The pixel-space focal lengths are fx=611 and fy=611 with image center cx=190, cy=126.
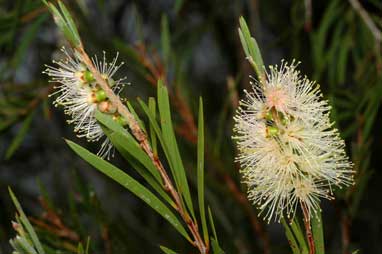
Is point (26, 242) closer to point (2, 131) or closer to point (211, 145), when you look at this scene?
point (2, 131)

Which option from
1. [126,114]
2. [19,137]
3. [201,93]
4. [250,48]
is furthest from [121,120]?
[201,93]

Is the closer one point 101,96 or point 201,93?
point 101,96

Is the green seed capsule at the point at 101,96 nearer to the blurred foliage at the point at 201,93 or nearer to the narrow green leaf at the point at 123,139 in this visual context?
the narrow green leaf at the point at 123,139

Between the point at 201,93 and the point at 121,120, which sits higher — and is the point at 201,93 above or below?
above

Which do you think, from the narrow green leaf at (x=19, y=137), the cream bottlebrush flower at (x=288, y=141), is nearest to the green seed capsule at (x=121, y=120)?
the cream bottlebrush flower at (x=288, y=141)

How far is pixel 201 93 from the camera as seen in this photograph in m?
1.72

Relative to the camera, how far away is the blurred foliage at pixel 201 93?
0.96m

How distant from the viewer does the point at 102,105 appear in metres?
0.56

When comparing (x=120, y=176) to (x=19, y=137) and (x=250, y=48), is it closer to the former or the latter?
(x=250, y=48)

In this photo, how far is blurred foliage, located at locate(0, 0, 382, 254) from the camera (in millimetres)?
959

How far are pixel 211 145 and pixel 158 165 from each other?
29.2 inches

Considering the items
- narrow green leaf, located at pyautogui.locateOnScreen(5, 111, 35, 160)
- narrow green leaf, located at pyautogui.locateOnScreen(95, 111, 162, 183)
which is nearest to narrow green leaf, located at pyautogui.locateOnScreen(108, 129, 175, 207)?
narrow green leaf, located at pyautogui.locateOnScreen(95, 111, 162, 183)

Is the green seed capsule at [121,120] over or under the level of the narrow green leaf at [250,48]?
under

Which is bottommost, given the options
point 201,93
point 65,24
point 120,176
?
point 120,176
